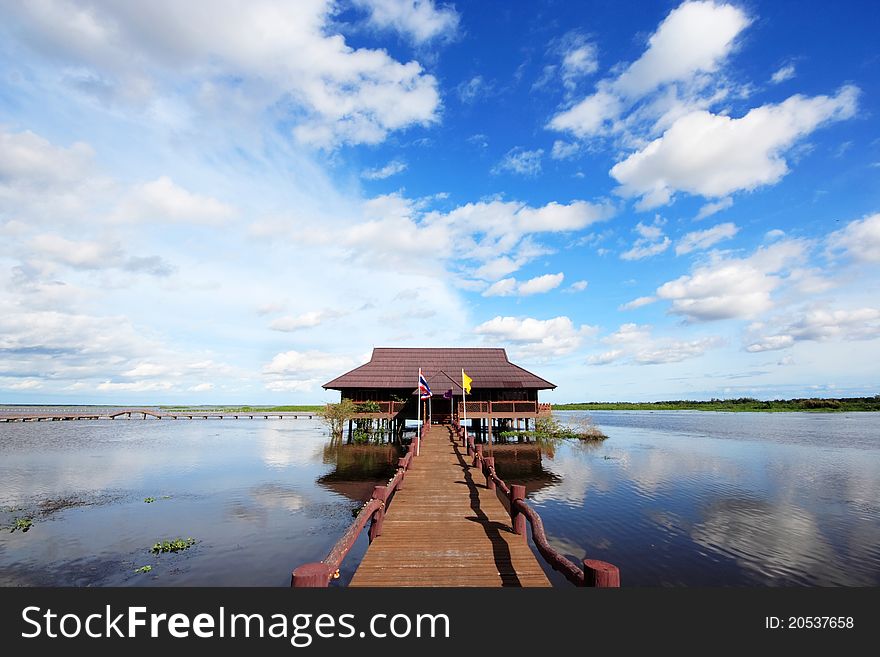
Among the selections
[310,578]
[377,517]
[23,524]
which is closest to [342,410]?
[23,524]

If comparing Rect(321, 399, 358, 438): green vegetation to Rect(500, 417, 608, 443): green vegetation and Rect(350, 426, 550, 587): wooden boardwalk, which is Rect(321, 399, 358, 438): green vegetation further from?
Rect(350, 426, 550, 587): wooden boardwalk

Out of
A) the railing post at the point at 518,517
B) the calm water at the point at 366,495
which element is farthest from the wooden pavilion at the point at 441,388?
the railing post at the point at 518,517

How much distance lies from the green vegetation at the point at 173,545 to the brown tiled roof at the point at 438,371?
24.5 m

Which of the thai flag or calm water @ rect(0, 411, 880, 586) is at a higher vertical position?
the thai flag

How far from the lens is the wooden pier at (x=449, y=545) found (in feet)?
15.6

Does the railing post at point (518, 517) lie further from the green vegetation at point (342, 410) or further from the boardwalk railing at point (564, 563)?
the green vegetation at point (342, 410)

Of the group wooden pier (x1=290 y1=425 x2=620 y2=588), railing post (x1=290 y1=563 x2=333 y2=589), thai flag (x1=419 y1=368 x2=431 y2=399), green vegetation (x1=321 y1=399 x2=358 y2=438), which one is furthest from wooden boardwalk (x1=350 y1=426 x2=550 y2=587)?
green vegetation (x1=321 y1=399 x2=358 y2=438)

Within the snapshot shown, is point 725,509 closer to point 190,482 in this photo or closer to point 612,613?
point 612,613

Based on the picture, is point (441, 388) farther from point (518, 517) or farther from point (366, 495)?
point (518, 517)

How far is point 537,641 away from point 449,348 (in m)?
39.3

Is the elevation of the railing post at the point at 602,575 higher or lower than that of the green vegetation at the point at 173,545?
higher

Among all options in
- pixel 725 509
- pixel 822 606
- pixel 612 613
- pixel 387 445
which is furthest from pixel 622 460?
pixel 612 613

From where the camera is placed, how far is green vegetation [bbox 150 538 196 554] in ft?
36.2

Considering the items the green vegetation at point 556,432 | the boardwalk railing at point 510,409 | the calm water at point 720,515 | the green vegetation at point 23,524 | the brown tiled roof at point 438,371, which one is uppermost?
the brown tiled roof at point 438,371
